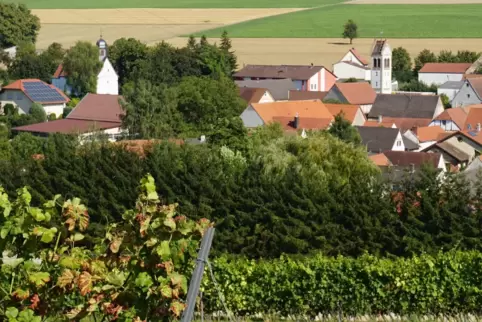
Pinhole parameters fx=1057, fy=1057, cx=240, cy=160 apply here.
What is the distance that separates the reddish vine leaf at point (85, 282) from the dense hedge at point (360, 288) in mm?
8159

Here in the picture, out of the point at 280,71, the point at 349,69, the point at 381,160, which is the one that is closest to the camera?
the point at 381,160

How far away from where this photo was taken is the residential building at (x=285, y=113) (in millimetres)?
53750

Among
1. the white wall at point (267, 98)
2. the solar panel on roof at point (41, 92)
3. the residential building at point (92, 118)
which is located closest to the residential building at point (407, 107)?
the white wall at point (267, 98)

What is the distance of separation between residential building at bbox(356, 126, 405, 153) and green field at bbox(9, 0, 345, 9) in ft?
242

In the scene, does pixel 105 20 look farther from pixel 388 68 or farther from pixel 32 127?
pixel 32 127

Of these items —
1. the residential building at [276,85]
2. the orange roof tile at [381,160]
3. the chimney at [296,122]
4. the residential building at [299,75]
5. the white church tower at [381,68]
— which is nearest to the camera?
the orange roof tile at [381,160]

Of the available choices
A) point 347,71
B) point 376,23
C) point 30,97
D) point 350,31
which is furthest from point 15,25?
point 376,23

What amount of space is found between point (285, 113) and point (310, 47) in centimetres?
4019

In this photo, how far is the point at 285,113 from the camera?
56.1 metres

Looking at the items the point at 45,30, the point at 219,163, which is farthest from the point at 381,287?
the point at 45,30

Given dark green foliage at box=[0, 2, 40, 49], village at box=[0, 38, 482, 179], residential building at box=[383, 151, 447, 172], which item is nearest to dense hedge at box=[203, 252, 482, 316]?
village at box=[0, 38, 482, 179]

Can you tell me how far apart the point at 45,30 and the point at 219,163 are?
8185 cm

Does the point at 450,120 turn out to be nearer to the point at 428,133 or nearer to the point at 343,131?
the point at 428,133

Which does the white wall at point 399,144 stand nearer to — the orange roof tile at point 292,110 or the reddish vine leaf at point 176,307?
the orange roof tile at point 292,110
